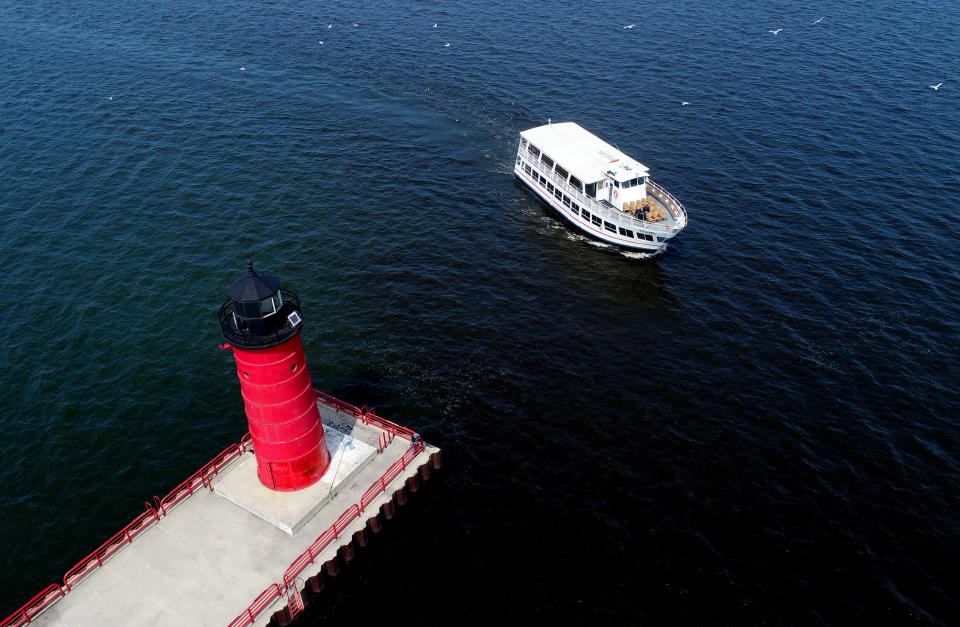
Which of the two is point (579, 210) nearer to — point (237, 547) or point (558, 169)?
point (558, 169)

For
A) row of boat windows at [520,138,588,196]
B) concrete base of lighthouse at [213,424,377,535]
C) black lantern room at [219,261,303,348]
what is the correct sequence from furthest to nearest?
row of boat windows at [520,138,588,196], concrete base of lighthouse at [213,424,377,535], black lantern room at [219,261,303,348]

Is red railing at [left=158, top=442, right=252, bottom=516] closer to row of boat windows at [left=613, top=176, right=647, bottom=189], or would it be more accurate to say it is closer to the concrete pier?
the concrete pier

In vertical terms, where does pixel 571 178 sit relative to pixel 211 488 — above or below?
above

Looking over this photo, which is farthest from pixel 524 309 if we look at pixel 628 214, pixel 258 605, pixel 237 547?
pixel 258 605

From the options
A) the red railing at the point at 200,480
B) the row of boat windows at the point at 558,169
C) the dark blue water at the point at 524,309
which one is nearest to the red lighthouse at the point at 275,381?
the red railing at the point at 200,480

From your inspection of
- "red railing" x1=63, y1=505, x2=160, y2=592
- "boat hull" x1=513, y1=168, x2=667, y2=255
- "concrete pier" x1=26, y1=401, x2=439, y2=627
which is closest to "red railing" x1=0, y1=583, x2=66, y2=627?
"concrete pier" x1=26, y1=401, x2=439, y2=627
